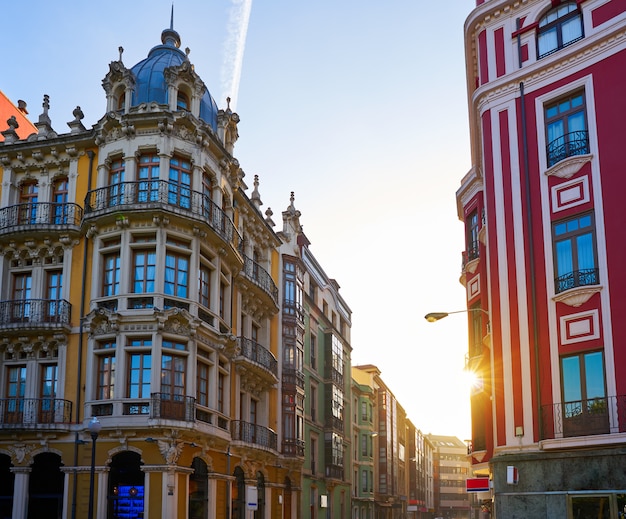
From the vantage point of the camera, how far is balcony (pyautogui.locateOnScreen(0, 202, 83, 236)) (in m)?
33.5

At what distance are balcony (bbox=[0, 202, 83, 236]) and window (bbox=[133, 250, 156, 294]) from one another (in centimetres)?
319

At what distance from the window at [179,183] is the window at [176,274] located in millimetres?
2053

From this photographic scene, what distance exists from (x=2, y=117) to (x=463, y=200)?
948 inches

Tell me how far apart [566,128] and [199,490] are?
19.4 m

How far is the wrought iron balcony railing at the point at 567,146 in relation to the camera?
23062 millimetres

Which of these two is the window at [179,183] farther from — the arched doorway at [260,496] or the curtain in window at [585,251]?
the curtain in window at [585,251]

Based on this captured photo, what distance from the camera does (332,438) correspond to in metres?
56.0

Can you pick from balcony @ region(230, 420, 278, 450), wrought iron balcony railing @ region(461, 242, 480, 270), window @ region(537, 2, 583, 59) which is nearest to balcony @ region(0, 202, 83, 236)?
balcony @ region(230, 420, 278, 450)

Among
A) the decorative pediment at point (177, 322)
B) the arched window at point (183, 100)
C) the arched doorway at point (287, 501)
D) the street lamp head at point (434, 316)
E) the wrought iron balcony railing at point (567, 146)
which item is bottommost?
the arched doorway at point (287, 501)

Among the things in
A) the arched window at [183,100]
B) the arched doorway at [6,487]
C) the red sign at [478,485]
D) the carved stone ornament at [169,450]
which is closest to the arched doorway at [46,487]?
the arched doorway at [6,487]

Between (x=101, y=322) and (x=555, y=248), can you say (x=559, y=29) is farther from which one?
(x=101, y=322)

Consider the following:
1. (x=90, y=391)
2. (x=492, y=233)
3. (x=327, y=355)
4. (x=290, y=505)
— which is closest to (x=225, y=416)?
(x=90, y=391)

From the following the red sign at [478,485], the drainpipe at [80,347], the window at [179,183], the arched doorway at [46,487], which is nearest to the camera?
the red sign at [478,485]

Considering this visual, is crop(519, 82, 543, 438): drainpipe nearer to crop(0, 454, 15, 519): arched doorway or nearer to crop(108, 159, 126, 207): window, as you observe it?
crop(108, 159, 126, 207): window
